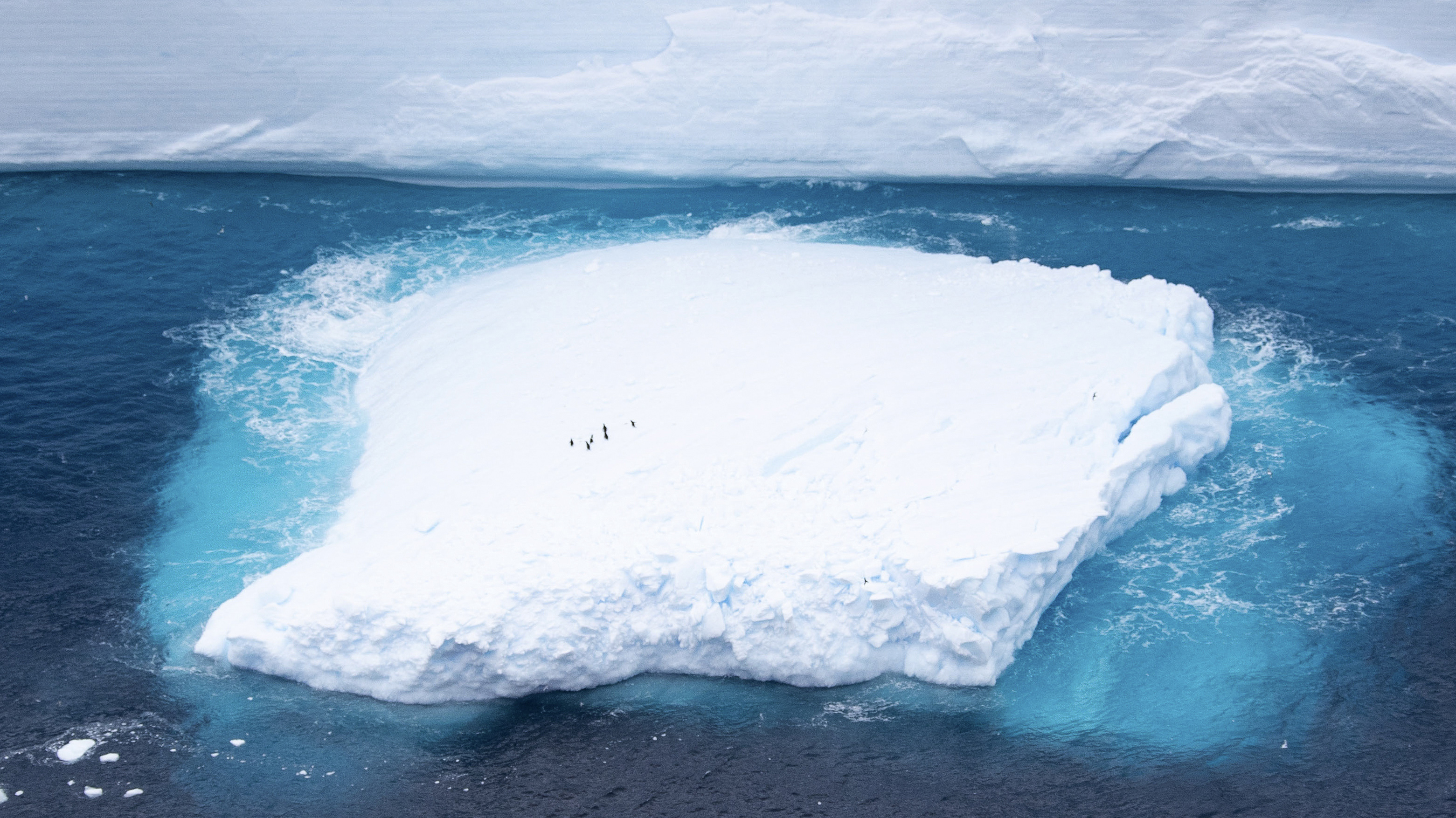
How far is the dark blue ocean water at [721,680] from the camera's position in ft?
37.4

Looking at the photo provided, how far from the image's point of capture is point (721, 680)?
1270 centimetres

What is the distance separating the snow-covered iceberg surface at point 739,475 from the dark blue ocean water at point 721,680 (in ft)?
1.41

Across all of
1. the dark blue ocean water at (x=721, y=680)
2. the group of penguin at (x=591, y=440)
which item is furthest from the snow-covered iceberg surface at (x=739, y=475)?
the dark blue ocean water at (x=721, y=680)

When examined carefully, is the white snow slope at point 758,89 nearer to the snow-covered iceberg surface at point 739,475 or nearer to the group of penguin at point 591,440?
the snow-covered iceberg surface at point 739,475

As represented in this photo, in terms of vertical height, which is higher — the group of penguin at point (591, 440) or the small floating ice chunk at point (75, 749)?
the group of penguin at point (591, 440)

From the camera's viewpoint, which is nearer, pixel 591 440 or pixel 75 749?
pixel 75 749

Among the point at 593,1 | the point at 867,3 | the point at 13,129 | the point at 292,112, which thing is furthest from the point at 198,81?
the point at 867,3

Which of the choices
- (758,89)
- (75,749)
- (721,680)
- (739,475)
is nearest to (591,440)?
(739,475)

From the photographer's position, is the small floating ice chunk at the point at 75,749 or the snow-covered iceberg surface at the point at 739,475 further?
the snow-covered iceberg surface at the point at 739,475

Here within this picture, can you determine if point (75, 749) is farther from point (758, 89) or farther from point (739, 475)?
point (758, 89)

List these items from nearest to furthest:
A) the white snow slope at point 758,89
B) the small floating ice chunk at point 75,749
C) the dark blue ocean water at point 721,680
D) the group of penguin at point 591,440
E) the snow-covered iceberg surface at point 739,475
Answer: the dark blue ocean water at point 721,680 → the small floating ice chunk at point 75,749 → the snow-covered iceberg surface at point 739,475 → the group of penguin at point 591,440 → the white snow slope at point 758,89

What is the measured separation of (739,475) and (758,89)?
10.4 meters

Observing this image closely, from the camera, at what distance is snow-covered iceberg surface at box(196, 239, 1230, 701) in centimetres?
1252

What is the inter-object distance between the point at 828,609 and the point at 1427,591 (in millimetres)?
6772
